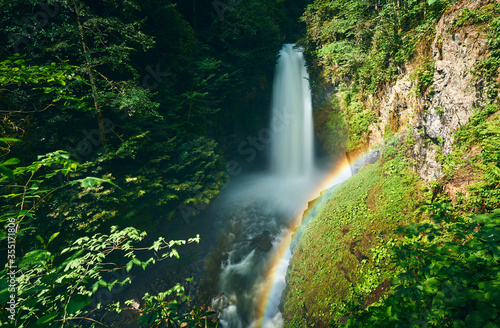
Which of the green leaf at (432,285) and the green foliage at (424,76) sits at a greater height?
the green foliage at (424,76)

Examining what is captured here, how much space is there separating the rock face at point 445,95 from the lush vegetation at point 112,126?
Result: 5.79m

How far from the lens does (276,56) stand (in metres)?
15.6

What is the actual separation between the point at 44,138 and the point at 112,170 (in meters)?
1.98

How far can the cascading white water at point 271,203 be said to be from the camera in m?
7.64

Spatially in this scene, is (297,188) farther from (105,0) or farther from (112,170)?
(105,0)


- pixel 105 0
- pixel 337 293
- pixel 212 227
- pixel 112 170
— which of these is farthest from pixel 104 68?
pixel 337 293

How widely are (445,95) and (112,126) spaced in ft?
31.8

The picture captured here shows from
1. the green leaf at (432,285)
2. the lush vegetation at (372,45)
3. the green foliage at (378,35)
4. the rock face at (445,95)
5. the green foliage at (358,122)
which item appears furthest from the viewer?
the green foliage at (358,122)

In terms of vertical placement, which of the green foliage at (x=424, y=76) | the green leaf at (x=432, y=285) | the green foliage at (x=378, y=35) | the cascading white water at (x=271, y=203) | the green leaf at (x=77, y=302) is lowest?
the cascading white water at (x=271, y=203)

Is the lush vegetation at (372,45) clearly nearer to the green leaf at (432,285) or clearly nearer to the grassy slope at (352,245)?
the grassy slope at (352,245)

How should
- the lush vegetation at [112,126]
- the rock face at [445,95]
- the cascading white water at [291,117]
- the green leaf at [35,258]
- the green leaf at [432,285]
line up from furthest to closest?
the cascading white water at [291,117] < the rock face at [445,95] < the lush vegetation at [112,126] < the green leaf at [432,285] < the green leaf at [35,258]

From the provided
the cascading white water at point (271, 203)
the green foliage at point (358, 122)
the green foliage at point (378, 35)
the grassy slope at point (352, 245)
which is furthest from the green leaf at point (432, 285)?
the green foliage at point (358, 122)

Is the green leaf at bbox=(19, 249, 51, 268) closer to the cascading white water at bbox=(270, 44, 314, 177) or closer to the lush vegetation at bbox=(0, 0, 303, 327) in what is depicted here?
the lush vegetation at bbox=(0, 0, 303, 327)

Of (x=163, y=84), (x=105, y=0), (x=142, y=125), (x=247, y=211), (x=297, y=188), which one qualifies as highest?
(x=105, y=0)
